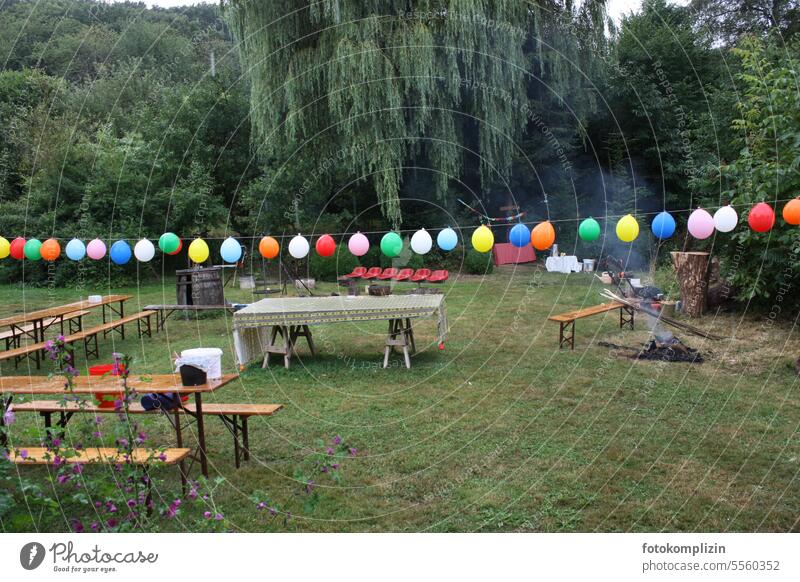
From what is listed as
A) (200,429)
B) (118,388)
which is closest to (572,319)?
(200,429)

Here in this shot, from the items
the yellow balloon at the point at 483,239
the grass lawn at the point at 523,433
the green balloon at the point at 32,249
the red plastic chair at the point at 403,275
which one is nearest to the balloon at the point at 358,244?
the yellow balloon at the point at 483,239

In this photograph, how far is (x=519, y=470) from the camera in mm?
5625

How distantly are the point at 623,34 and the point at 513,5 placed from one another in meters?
11.5

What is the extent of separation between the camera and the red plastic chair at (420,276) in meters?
16.8

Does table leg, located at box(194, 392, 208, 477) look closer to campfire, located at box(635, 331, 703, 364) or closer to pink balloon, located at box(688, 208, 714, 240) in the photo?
pink balloon, located at box(688, 208, 714, 240)

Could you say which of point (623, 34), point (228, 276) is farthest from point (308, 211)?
point (623, 34)

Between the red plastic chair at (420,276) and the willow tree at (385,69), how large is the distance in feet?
5.47

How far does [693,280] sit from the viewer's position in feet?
40.2

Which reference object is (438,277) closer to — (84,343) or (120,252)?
(84,343)

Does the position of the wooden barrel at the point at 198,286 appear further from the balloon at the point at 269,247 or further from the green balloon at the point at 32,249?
the balloon at the point at 269,247

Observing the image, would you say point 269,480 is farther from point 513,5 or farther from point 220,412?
point 513,5

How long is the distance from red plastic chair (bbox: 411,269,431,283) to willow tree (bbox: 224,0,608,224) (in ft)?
5.47

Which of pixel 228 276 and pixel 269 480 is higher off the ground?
pixel 228 276

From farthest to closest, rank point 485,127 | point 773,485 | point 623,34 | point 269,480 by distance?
1. point 623,34
2. point 485,127
3. point 269,480
4. point 773,485
